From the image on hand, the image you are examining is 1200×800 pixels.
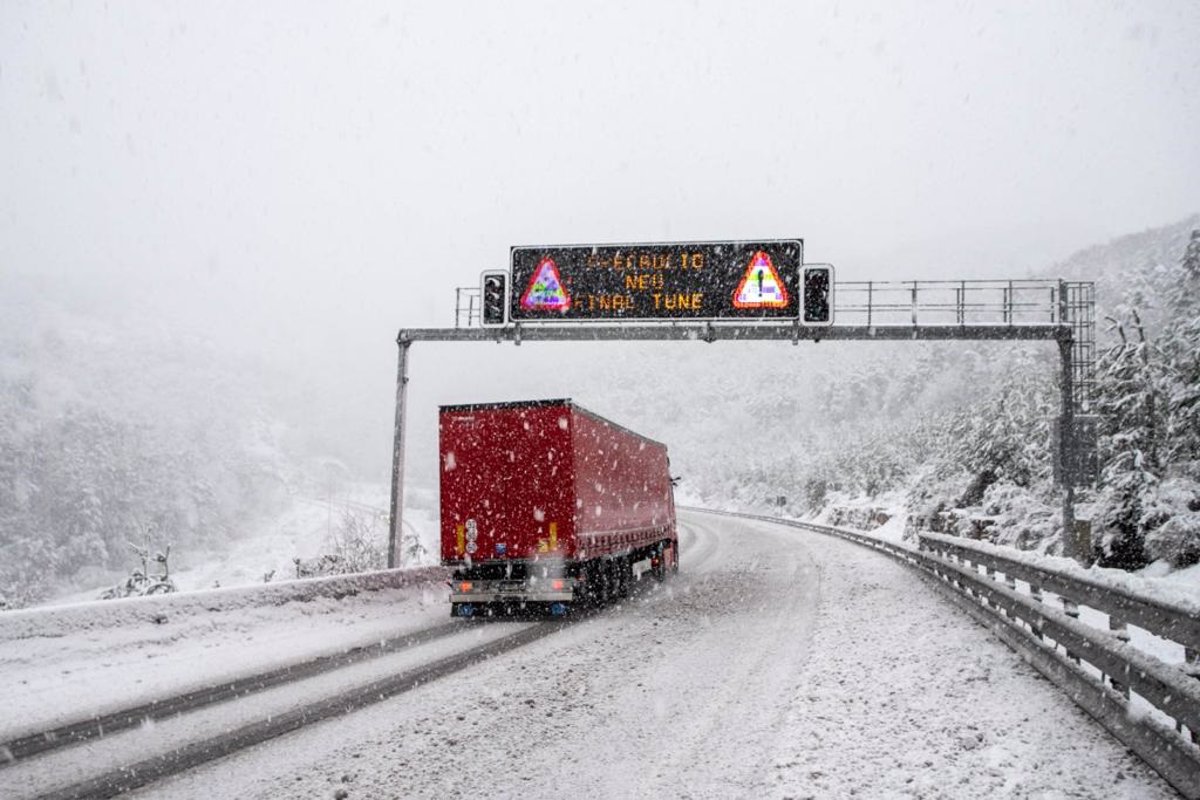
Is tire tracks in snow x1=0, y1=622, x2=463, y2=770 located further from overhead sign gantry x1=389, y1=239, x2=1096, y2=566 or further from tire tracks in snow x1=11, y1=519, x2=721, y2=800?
overhead sign gantry x1=389, y1=239, x2=1096, y2=566

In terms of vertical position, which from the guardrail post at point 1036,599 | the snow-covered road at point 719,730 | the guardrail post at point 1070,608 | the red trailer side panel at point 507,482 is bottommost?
the snow-covered road at point 719,730

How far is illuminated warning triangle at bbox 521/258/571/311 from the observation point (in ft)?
52.4

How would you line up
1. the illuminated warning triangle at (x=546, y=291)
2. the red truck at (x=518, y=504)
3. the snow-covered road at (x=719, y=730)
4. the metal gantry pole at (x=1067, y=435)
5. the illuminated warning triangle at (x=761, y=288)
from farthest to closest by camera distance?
1. the illuminated warning triangle at (x=546, y=291)
2. the illuminated warning triangle at (x=761, y=288)
3. the metal gantry pole at (x=1067, y=435)
4. the red truck at (x=518, y=504)
5. the snow-covered road at (x=719, y=730)

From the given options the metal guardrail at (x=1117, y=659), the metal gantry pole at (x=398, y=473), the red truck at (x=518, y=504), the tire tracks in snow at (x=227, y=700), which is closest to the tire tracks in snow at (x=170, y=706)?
the tire tracks in snow at (x=227, y=700)

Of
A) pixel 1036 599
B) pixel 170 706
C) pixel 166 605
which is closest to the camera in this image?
pixel 170 706

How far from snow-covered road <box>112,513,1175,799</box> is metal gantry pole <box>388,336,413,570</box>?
6891 millimetres

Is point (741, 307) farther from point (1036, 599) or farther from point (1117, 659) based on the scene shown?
point (1117, 659)

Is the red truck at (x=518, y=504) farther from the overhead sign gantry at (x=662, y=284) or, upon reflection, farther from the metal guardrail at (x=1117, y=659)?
the metal guardrail at (x=1117, y=659)

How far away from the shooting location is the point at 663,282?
15570mm

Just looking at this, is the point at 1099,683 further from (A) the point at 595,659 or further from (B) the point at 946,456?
(B) the point at 946,456

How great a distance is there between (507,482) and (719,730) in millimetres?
7069

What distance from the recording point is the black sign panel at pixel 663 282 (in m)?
15.3

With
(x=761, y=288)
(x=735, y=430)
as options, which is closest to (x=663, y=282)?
(x=761, y=288)

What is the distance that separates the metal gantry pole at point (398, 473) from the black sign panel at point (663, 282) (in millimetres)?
2622
